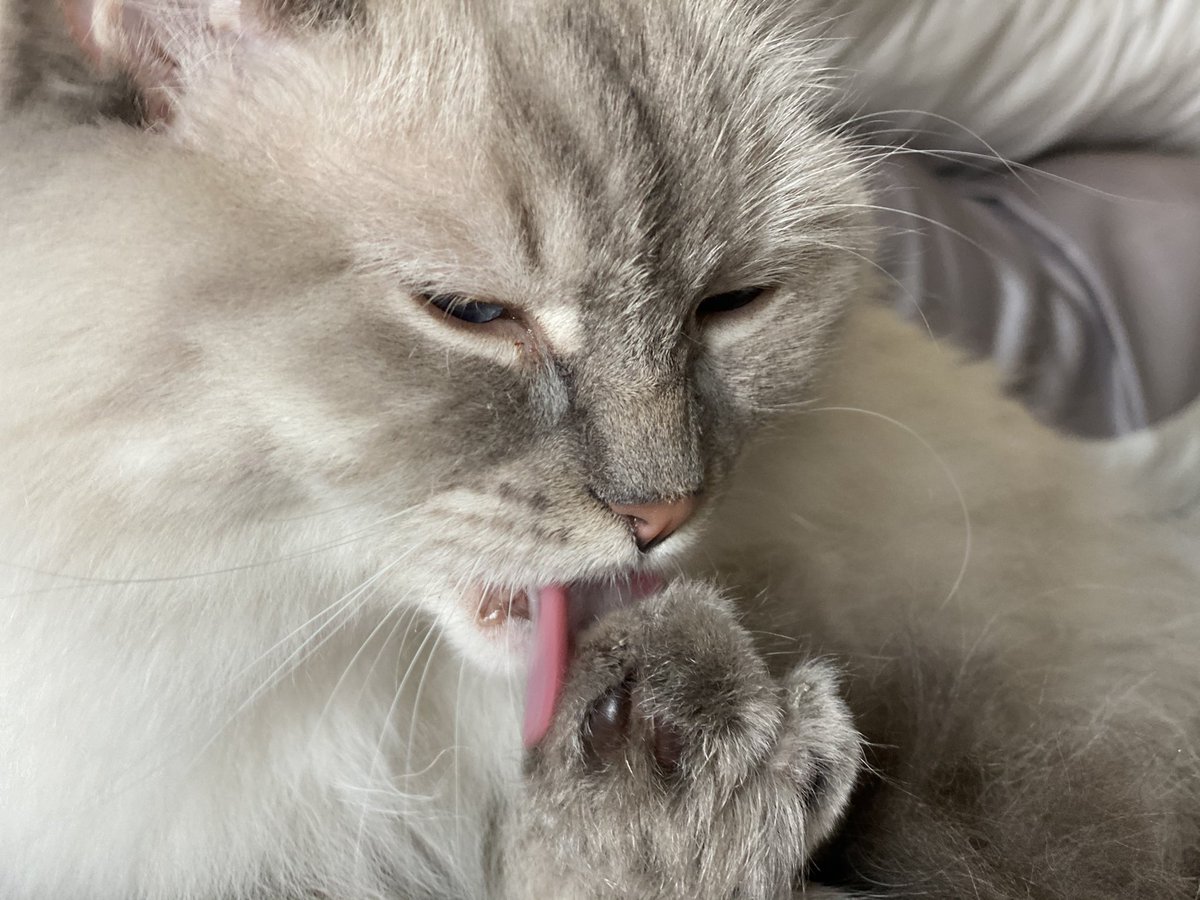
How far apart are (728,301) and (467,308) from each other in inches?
10.0

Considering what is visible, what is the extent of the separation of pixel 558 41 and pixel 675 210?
0.15 meters

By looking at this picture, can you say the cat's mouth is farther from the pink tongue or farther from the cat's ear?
the cat's ear

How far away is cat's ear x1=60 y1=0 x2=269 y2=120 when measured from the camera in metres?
0.58

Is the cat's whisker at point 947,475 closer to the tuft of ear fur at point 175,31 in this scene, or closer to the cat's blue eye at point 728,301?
the cat's blue eye at point 728,301

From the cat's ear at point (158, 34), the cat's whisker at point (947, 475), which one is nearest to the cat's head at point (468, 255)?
the cat's ear at point (158, 34)

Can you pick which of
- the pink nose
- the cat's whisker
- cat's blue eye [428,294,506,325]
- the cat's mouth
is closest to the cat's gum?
the cat's mouth

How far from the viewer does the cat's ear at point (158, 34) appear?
58cm

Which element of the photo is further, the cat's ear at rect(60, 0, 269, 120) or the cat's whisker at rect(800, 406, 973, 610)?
the cat's whisker at rect(800, 406, 973, 610)

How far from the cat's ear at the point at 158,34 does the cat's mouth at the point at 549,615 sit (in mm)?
437

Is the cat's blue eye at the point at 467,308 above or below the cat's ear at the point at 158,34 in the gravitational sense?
below

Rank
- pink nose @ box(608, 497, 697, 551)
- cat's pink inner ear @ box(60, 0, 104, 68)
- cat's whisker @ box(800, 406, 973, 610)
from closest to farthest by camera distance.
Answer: cat's pink inner ear @ box(60, 0, 104, 68)
pink nose @ box(608, 497, 697, 551)
cat's whisker @ box(800, 406, 973, 610)

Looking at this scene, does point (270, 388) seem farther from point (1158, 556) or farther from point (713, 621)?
point (1158, 556)

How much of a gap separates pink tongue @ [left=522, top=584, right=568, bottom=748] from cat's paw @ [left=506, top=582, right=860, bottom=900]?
2 cm

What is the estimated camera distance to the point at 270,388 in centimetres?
62
